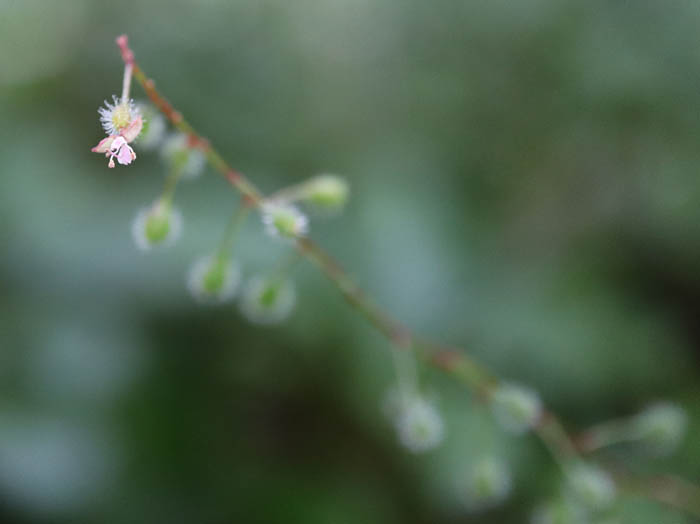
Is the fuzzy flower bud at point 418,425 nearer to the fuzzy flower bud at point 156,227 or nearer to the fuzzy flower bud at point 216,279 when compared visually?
the fuzzy flower bud at point 216,279

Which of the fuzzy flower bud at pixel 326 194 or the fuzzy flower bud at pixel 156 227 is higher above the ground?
the fuzzy flower bud at pixel 326 194

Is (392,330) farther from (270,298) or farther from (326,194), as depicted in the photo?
(326,194)

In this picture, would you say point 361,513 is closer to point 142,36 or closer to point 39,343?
point 39,343

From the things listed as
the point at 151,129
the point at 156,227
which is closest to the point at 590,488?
the point at 156,227

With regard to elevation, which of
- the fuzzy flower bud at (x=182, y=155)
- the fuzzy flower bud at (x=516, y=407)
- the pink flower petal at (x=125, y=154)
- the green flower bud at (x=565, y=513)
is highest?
the fuzzy flower bud at (x=182, y=155)

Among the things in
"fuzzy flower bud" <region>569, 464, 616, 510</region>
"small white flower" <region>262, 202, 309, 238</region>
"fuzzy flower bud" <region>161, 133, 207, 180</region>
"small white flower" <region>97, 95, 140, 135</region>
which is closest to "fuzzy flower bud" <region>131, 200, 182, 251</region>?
"fuzzy flower bud" <region>161, 133, 207, 180</region>

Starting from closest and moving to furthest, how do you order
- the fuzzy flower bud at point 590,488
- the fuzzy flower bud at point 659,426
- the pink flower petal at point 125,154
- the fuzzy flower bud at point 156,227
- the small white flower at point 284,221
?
the pink flower petal at point 125,154 → the small white flower at point 284,221 → the fuzzy flower bud at point 156,227 → the fuzzy flower bud at point 590,488 → the fuzzy flower bud at point 659,426

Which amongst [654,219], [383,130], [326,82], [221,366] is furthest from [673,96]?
[221,366]

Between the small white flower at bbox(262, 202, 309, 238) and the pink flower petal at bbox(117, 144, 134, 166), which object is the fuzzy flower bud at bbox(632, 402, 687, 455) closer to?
the small white flower at bbox(262, 202, 309, 238)

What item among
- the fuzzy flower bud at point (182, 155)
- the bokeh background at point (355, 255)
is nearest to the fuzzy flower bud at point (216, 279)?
the fuzzy flower bud at point (182, 155)
